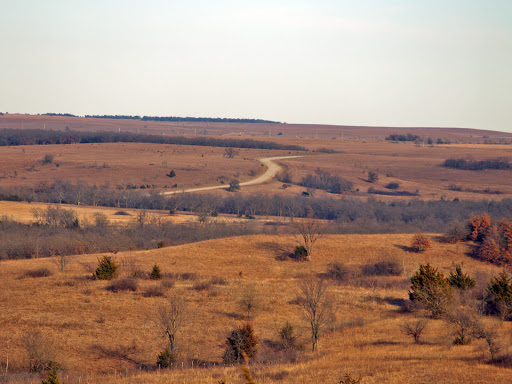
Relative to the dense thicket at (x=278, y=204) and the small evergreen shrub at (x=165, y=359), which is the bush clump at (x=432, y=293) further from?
the dense thicket at (x=278, y=204)

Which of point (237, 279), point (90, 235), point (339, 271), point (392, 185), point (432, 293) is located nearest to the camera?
point (432, 293)

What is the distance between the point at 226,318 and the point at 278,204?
57.3m

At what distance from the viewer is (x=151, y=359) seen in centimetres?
2625

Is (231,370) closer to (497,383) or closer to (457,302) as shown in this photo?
(497,383)

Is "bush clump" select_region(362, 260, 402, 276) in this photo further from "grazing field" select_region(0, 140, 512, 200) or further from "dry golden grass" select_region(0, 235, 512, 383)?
"grazing field" select_region(0, 140, 512, 200)

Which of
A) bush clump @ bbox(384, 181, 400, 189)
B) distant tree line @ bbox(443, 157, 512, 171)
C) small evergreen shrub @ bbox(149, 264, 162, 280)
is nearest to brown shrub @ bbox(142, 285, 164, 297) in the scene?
small evergreen shrub @ bbox(149, 264, 162, 280)

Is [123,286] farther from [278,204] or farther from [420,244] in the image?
[278,204]

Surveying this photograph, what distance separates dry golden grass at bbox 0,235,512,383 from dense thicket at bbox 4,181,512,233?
28.7 meters

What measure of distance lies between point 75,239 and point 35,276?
15691mm

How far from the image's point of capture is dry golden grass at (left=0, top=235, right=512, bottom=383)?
70.3ft

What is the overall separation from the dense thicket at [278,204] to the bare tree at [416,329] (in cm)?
4764

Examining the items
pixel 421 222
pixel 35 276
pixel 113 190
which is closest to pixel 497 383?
pixel 35 276

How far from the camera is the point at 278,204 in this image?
8975cm

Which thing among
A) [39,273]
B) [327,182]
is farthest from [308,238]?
[327,182]
